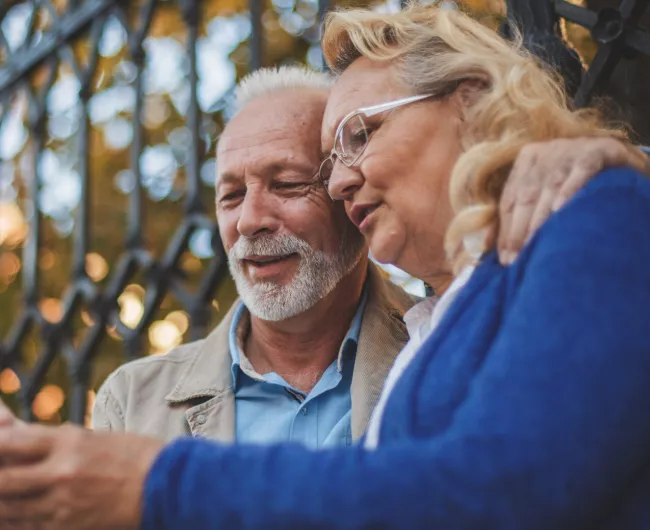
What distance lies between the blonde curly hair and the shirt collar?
659mm

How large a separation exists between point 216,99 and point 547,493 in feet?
14.0

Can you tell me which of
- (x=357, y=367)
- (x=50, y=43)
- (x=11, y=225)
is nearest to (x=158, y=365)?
(x=357, y=367)

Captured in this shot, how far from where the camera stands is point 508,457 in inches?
40.3

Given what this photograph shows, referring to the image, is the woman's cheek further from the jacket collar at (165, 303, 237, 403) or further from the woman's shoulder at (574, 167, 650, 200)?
the jacket collar at (165, 303, 237, 403)

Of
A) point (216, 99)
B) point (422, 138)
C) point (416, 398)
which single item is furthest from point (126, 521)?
point (216, 99)

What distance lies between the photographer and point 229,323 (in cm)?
249

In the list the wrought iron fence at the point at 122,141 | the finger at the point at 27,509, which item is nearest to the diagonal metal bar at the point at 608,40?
the wrought iron fence at the point at 122,141

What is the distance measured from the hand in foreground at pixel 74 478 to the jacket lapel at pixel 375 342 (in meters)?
0.96

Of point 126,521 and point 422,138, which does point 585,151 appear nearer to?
point 422,138

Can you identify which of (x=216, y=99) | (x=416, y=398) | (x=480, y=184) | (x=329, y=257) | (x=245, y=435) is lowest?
(x=216, y=99)

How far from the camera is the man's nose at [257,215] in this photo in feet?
7.56

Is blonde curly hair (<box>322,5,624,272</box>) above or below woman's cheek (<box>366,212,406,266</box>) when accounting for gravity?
above

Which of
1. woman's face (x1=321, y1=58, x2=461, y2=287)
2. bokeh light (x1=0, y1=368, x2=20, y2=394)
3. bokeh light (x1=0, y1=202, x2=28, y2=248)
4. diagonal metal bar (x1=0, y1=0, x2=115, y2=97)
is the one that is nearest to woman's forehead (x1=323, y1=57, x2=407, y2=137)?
woman's face (x1=321, y1=58, x2=461, y2=287)

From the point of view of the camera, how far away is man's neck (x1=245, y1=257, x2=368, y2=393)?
2.35 m
